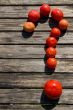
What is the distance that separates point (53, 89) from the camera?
14.5ft

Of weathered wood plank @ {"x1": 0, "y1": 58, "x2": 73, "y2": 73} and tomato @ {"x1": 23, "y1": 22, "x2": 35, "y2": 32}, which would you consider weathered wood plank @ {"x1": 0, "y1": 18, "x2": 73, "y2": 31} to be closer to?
tomato @ {"x1": 23, "y1": 22, "x2": 35, "y2": 32}

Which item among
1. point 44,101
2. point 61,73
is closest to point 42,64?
point 61,73

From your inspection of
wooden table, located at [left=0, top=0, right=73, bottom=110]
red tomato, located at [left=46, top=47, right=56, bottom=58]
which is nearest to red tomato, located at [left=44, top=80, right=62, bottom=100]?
wooden table, located at [left=0, top=0, right=73, bottom=110]

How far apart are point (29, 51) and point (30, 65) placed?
26 cm

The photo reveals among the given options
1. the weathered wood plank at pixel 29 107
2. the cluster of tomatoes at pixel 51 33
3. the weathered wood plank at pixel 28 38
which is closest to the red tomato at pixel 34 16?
the cluster of tomatoes at pixel 51 33

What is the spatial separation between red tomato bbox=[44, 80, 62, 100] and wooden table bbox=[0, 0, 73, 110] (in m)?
0.12

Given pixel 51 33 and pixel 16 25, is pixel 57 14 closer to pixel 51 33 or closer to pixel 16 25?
pixel 51 33

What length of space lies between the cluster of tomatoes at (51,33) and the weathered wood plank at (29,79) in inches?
6.6

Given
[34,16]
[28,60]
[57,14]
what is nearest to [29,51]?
[28,60]

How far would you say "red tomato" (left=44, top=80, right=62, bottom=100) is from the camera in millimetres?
4434

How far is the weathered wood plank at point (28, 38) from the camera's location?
16.9 ft

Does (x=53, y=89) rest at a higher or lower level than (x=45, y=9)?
lower

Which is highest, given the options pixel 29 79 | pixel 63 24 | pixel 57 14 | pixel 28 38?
pixel 57 14

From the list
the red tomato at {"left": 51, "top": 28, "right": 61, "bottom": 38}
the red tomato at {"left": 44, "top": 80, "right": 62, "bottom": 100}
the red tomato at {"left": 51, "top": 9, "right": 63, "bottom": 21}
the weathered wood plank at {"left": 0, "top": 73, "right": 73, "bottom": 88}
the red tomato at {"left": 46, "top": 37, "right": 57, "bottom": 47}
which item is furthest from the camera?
the red tomato at {"left": 51, "top": 9, "right": 63, "bottom": 21}
